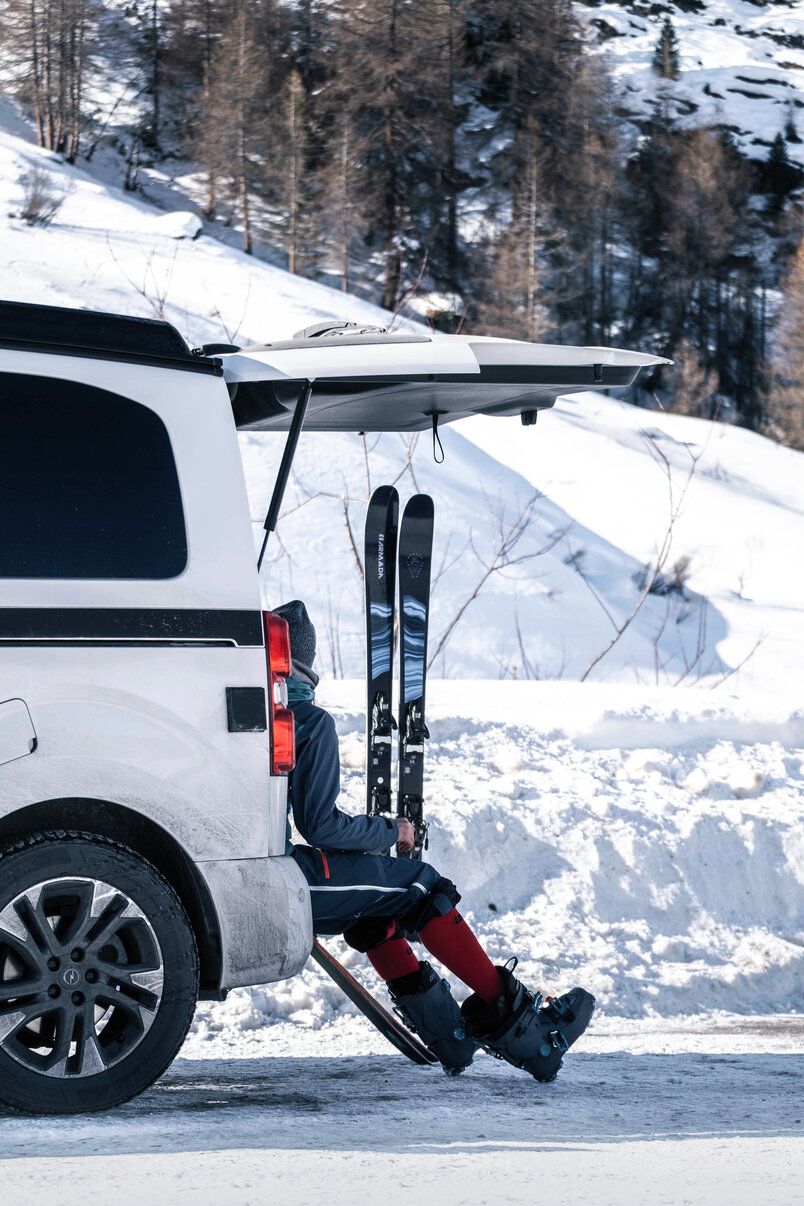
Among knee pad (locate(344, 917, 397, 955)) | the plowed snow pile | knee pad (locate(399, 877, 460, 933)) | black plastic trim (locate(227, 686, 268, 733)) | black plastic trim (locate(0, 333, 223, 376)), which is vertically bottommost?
the plowed snow pile

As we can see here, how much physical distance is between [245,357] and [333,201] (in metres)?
46.3

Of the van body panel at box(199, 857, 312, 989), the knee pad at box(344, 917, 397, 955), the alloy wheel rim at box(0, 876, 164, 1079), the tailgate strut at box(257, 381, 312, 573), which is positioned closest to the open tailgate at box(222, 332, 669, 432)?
the tailgate strut at box(257, 381, 312, 573)

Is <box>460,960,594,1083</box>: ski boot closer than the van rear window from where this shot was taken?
→ No

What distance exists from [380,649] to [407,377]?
1.35 meters

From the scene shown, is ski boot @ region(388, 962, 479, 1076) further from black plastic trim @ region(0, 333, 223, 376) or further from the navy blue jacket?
black plastic trim @ region(0, 333, 223, 376)

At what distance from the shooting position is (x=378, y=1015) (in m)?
4.21

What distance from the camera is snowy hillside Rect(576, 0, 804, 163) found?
8625 centimetres

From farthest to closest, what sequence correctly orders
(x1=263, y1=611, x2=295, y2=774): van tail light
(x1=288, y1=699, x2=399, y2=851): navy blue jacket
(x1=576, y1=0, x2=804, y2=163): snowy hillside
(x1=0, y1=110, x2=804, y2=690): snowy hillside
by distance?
(x1=576, y1=0, x2=804, y2=163): snowy hillside < (x1=0, y1=110, x2=804, y2=690): snowy hillside < (x1=288, y1=699, x2=399, y2=851): navy blue jacket < (x1=263, y1=611, x2=295, y2=774): van tail light

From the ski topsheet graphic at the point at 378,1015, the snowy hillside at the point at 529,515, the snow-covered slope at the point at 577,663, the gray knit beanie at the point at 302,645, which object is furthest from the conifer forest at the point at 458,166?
the ski topsheet graphic at the point at 378,1015

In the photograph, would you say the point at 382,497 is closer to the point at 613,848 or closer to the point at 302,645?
the point at 302,645

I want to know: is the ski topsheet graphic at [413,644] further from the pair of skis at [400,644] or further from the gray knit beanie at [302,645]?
the gray knit beanie at [302,645]

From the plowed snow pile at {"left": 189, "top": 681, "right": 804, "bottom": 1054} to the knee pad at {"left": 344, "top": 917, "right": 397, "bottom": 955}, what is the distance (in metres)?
1.00

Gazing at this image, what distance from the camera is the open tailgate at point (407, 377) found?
4000mm

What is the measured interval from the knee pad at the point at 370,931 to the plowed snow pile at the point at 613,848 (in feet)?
3.27
